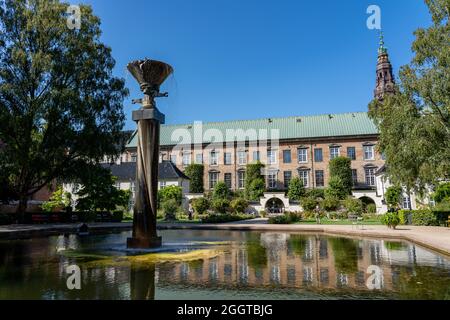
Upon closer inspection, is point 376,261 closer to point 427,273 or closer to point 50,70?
point 427,273

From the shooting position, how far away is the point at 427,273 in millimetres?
8281

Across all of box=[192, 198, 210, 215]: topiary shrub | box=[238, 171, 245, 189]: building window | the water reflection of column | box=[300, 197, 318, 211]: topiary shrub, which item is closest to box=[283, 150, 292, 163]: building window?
box=[238, 171, 245, 189]: building window

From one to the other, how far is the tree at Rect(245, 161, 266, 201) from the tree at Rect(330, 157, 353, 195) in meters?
10.7

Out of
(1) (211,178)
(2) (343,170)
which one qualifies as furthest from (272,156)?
(2) (343,170)

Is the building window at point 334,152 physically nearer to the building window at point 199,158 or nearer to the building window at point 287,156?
the building window at point 287,156

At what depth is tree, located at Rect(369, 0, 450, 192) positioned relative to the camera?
70.7ft

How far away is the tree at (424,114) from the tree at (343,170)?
81.9 feet

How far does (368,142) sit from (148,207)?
48.6 m

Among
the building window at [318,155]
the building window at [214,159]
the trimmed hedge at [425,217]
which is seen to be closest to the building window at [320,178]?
the building window at [318,155]

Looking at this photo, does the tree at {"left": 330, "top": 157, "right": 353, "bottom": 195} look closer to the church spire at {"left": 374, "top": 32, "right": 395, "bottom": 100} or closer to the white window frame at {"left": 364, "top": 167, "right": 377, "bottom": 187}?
the white window frame at {"left": 364, "top": 167, "right": 377, "bottom": 187}

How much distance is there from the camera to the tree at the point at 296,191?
50156 mm

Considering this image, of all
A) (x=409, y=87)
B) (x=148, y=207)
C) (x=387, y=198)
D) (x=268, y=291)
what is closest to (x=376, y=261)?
(x=268, y=291)

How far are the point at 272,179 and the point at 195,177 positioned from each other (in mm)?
13174

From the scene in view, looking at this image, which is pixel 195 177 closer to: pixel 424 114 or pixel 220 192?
pixel 220 192
